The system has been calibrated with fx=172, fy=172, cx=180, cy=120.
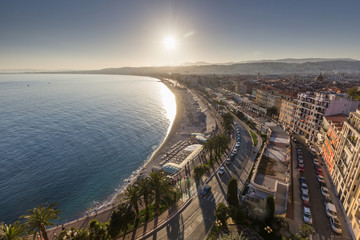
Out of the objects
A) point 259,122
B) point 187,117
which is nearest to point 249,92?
point 187,117

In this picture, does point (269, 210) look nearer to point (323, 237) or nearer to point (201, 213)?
point (323, 237)

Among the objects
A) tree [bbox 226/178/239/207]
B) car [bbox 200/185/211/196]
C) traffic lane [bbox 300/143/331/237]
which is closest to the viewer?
traffic lane [bbox 300/143/331/237]

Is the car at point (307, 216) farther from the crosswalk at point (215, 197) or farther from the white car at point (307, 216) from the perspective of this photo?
the crosswalk at point (215, 197)

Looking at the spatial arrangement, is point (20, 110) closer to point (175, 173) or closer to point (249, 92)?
point (175, 173)

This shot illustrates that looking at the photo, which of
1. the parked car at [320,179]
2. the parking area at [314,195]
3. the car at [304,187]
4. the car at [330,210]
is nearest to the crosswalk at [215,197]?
the parking area at [314,195]

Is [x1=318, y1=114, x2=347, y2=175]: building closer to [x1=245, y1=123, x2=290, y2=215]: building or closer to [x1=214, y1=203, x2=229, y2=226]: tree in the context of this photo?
[x1=245, y1=123, x2=290, y2=215]: building

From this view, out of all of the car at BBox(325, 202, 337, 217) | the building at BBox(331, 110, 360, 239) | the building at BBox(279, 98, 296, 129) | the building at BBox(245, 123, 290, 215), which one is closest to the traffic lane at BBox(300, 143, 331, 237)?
the car at BBox(325, 202, 337, 217)
